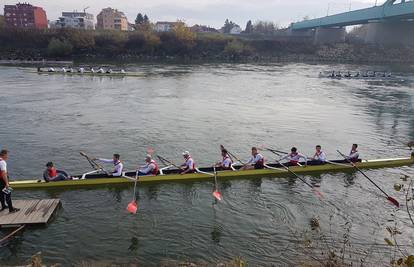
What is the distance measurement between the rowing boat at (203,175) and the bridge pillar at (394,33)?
105375mm

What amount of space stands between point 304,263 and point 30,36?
98.3 metres

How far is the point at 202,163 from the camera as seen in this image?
21641 millimetres

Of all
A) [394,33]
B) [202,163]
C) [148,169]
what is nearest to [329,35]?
[394,33]

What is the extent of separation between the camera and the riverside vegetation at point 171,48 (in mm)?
88750

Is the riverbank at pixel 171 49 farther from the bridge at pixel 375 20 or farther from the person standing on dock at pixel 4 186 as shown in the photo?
the person standing on dock at pixel 4 186

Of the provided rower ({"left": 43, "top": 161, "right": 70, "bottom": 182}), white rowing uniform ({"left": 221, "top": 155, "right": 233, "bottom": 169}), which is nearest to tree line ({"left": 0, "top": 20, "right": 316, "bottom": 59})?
rower ({"left": 43, "top": 161, "right": 70, "bottom": 182})

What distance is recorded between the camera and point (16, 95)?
39281mm

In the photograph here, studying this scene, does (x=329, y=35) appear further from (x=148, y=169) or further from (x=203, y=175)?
(x=148, y=169)

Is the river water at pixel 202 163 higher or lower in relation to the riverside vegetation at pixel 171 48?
lower

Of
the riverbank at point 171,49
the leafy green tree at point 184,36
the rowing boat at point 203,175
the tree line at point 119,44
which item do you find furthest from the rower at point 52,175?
the leafy green tree at point 184,36

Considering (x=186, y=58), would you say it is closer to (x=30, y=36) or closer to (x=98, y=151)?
(x=30, y=36)

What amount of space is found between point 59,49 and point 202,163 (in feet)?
242

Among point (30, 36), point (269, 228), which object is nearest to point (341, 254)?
point (269, 228)

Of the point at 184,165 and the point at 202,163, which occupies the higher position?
the point at 184,165
